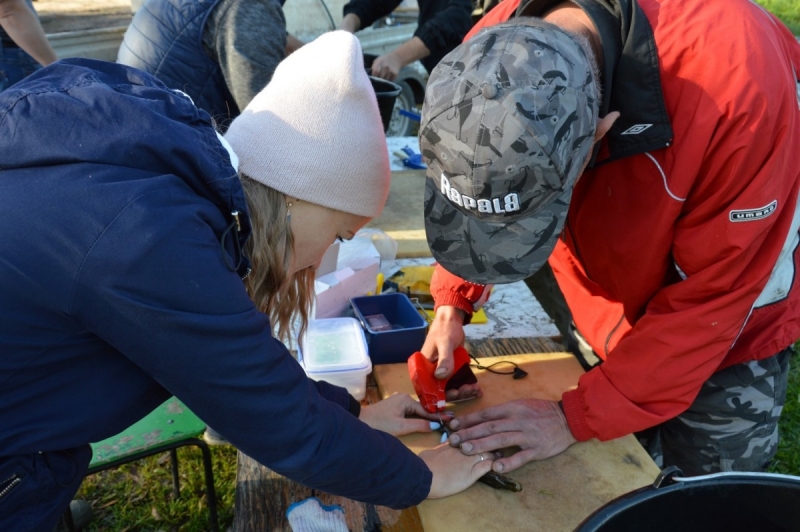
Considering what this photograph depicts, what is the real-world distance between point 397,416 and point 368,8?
311cm

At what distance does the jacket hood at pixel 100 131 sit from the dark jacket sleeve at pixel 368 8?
10.7 ft

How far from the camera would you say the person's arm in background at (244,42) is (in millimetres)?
2326

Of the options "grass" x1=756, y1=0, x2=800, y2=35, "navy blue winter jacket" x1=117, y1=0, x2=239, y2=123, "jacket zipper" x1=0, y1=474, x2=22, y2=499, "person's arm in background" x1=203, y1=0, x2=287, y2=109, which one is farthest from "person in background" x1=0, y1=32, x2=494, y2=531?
"grass" x1=756, y1=0, x2=800, y2=35

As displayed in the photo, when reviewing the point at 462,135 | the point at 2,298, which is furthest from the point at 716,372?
the point at 2,298

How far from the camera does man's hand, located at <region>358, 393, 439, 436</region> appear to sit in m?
1.67

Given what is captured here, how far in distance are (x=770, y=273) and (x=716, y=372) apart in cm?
34

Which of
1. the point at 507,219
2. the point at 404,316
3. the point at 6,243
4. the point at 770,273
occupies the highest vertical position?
the point at 6,243

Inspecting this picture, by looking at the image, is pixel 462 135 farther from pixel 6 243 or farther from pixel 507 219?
pixel 6 243

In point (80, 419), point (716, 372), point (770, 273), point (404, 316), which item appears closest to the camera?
point (80, 419)

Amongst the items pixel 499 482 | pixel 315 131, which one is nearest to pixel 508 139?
pixel 315 131

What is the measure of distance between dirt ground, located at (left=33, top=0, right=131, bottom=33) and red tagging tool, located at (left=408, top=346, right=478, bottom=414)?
22.2ft

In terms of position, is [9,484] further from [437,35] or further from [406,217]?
[437,35]

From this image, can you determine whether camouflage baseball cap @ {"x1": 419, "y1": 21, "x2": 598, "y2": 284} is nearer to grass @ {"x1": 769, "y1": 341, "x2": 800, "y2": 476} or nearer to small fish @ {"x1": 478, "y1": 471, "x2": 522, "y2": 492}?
small fish @ {"x1": 478, "y1": 471, "x2": 522, "y2": 492}

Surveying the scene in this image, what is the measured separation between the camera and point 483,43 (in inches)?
49.8
